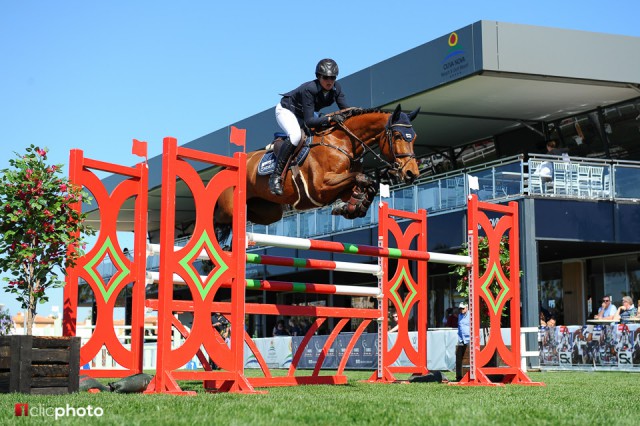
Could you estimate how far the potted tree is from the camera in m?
7.72

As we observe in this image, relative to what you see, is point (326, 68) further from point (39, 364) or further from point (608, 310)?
point (608, 310)

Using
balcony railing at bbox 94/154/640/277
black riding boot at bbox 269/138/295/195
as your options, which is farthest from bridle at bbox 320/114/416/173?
balcony railing at bbox 94/154/640/277

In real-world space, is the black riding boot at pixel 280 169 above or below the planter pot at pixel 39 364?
above

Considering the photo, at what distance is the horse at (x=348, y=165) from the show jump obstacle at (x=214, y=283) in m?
0.56

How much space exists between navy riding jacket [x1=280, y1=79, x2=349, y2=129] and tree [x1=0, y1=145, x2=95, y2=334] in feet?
8.09

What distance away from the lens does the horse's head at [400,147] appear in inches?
343

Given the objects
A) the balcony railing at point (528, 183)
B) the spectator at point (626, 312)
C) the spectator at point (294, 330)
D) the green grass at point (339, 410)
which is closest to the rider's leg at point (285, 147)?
the green grass at point (339, 410)

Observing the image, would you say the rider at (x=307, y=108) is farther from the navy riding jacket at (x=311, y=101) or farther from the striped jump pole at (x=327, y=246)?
the striped jump pole at (x=327, y=246)

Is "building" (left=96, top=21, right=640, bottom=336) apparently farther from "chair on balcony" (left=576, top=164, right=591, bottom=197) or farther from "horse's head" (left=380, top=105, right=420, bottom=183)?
"horse's head" (left=380, top=105, right=420, bottom=183)

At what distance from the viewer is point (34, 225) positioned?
7.97 m

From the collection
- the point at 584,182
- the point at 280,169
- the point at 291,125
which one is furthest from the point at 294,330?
the point at 291,125

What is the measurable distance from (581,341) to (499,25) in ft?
23.0

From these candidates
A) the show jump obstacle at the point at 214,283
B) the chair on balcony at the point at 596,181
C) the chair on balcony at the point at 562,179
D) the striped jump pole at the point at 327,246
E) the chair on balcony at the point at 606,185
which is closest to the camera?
the show jump obstacle at the point at 214,283

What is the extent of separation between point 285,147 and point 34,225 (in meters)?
2.69
